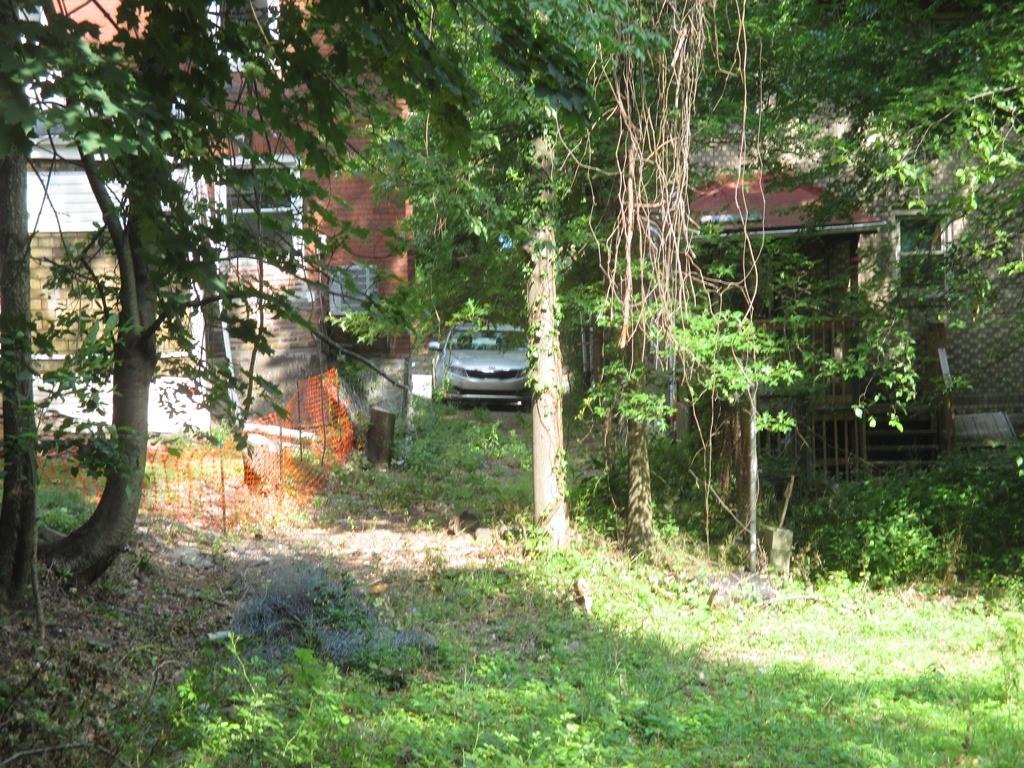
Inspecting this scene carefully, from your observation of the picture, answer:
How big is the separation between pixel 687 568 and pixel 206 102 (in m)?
8.67

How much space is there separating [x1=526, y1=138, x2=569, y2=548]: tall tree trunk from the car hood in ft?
33.2

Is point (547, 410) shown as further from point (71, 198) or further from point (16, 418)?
point (71, 198)

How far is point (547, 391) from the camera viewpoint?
13.9 meters

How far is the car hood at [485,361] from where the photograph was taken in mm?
24328

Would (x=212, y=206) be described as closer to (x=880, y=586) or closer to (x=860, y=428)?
(x=880, y=586)

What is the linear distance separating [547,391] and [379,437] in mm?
5943

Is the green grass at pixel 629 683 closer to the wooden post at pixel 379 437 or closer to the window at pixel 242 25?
the window at pixel 242 25

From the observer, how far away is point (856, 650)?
10.6 meters

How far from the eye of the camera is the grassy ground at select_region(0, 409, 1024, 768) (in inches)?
243

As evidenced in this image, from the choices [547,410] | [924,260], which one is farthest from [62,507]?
[924,260]

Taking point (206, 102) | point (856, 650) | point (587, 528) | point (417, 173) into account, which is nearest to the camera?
point (206, 102)

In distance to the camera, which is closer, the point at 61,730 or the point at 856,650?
the point at 61,730

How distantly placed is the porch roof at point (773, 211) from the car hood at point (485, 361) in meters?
7.76

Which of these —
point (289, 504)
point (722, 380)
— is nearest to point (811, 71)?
point (722, 380)
